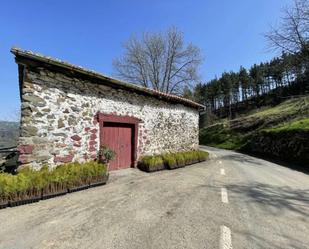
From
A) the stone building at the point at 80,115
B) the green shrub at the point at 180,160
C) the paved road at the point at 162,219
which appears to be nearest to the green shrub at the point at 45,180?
the paved road at the point at 162,219

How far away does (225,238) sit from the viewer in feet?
12.9

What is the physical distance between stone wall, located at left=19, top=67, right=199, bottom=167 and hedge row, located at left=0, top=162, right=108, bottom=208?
761mm

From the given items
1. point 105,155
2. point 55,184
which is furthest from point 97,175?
point 105,155

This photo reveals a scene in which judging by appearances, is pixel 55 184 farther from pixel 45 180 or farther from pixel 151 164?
pixel 151 164

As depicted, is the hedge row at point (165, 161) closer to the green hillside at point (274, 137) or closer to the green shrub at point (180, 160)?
the green shrub at point (180, 160)

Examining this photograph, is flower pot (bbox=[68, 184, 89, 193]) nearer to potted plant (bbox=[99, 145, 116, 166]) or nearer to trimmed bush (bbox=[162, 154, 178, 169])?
potted plant (bbox=[99, 145, 116, 166])

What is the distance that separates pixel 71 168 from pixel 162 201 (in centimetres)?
295

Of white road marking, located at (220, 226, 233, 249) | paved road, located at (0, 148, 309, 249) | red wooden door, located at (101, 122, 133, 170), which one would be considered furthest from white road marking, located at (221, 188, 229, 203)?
red wooden door, located at (101, 122, 133, 170)

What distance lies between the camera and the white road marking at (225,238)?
12.1 ft

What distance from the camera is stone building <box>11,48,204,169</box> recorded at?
7.09 m

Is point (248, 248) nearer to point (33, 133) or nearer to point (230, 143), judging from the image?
point (33, 133)

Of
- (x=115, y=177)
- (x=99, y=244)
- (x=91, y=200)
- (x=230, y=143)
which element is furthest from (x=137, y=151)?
(x=230, y=143)

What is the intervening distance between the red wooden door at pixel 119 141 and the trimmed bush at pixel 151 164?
598 mm

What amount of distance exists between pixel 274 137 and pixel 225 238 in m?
19.9
